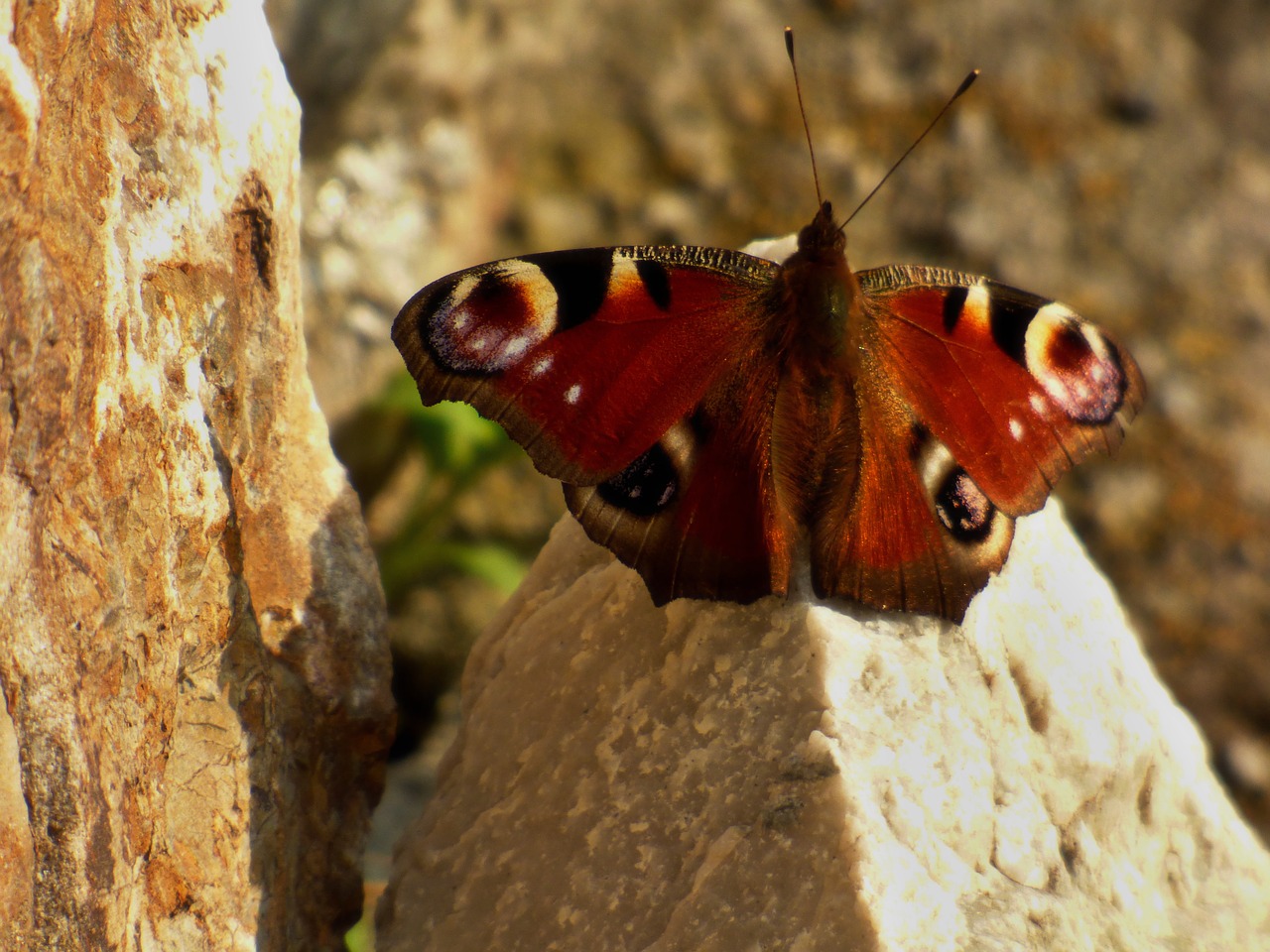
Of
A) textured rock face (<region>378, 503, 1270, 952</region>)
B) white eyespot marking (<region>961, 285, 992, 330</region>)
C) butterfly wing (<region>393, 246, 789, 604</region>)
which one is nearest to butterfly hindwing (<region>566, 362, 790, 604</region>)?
butterfly wing (<region>393, 246, 789, 604</region>)

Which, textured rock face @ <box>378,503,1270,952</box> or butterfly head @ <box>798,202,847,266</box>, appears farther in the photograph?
butterfly head @ <box>798,202,847,266</box>

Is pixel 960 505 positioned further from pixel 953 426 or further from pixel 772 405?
pixel 772 405

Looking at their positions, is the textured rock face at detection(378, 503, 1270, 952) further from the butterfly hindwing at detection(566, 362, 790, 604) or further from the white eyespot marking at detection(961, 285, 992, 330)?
the white eyespot marking at detection(961, 285, 992, 330)

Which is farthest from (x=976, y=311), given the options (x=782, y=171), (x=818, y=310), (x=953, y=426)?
(x=782, y=171)

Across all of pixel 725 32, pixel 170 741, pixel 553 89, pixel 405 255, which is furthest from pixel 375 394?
pixel 170 741

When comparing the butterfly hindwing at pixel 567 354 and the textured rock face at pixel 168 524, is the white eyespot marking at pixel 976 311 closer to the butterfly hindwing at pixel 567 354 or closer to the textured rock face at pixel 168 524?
the butterfly hindwing at pixel 567 354

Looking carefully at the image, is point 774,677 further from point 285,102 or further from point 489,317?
point 285,102

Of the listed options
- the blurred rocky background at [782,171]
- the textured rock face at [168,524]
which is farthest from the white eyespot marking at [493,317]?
the blurred rocky background at [782,171]
